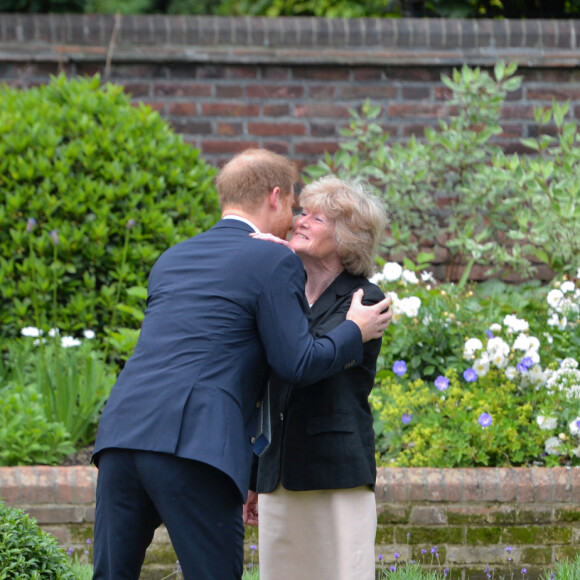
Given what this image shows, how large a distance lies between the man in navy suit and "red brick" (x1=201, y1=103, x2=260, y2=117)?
386 cm

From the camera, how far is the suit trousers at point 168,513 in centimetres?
255

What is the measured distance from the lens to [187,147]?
5.54 metres

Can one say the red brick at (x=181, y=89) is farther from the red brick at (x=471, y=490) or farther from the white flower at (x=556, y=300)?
the red brick at (x=471, y=490)

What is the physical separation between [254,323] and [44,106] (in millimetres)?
3096

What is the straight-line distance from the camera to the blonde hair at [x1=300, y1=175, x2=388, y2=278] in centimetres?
310

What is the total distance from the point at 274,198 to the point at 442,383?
1.99 meters

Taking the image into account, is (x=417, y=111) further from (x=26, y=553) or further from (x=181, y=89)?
(x=26, y=553)

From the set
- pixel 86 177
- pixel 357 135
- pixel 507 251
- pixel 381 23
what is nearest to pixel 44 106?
pixel 86 177

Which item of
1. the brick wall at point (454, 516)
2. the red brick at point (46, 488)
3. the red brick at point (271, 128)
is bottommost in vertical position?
the brick wall at point (454, 516)

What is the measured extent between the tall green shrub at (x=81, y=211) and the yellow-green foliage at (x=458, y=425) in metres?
1.46

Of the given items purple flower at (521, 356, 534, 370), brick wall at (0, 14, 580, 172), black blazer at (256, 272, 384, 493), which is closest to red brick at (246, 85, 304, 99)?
brick wall at (0, 14, 580, 172)

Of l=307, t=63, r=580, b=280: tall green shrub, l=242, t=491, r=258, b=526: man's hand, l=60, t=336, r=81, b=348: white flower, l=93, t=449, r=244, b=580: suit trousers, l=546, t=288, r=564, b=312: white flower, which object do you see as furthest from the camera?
l=307, t=63, r=580, b=280: tall green shrub

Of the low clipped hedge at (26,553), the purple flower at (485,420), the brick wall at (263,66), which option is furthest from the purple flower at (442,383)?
the brick wall at (263,66)

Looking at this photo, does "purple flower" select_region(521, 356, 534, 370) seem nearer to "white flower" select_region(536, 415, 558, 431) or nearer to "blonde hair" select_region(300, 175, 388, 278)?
"white flower" select_region(536, 415, 558, 431)
